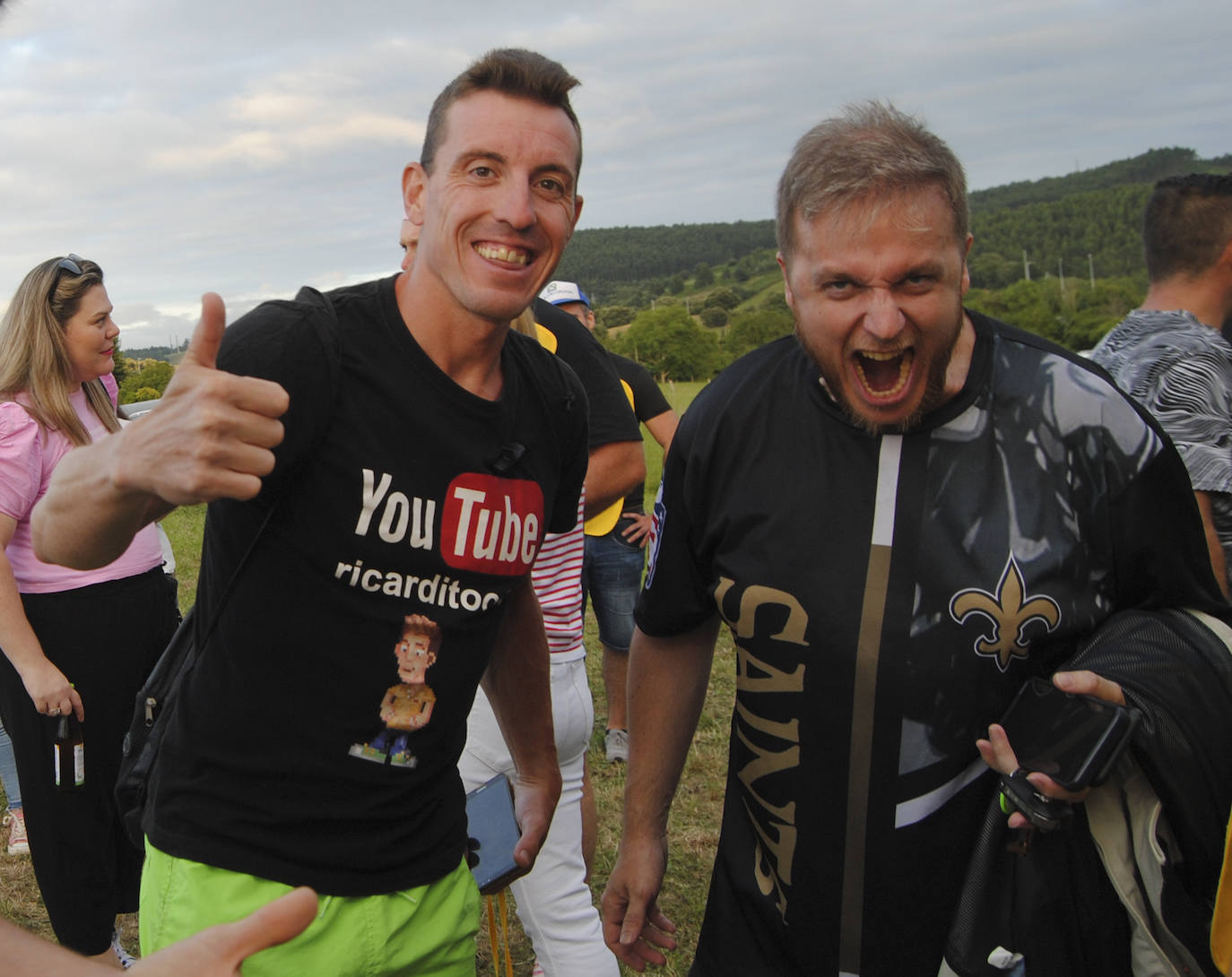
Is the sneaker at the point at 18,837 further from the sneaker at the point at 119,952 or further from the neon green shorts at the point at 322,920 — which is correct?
the neon green shorts at the point at 322,920

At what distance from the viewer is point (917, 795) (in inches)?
75.5

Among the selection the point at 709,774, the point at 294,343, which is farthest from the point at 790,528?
the point at 709,774

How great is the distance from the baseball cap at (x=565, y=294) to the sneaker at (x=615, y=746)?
8.12ft

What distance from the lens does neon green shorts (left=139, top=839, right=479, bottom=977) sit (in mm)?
1858

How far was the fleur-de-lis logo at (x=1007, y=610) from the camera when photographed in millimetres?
1842

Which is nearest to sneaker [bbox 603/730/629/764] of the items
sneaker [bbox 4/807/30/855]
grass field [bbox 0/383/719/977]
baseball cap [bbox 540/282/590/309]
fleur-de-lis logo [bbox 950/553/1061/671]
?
grass field [bbox 0/383/719/977]

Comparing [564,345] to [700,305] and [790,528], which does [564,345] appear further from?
[700,305]

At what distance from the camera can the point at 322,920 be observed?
1.92 meters

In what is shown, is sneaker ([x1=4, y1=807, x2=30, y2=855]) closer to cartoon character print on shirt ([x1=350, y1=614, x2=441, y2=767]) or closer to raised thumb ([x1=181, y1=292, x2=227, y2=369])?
cartoon character print on shirt ([x1=350, y1=614, x2=441, y2=767])

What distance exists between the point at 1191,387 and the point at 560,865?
2373 mm

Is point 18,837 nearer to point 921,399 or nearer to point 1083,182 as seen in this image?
point 921,399

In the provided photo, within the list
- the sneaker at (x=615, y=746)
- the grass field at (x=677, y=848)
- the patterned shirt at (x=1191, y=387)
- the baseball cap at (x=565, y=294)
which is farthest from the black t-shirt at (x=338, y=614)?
the sneaker at (x=615, y=746)

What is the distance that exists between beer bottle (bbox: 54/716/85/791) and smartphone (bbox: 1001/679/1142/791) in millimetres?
2981

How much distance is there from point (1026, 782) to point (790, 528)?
613 millimetres
